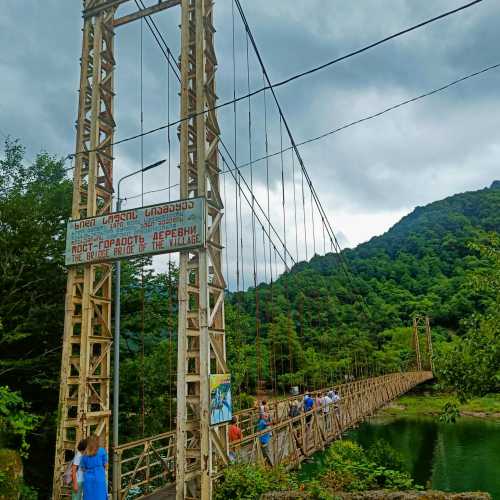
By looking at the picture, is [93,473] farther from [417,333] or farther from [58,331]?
[417,333]

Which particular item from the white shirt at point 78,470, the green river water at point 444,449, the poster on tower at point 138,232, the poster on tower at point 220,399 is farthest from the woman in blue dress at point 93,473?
the green river water at point 444,449

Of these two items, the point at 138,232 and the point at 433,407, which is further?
the point at 433,407

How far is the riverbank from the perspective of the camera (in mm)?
30297

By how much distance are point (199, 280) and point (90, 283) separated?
1.89 meters

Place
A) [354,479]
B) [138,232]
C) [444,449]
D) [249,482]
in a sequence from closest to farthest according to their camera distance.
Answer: [354,479]
[249,482]
[138,232]
[444,449]

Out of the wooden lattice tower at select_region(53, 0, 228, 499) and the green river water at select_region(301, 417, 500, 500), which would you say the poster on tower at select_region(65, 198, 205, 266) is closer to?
the wooden lattice tower at select_region(53, 0, 228, 499)

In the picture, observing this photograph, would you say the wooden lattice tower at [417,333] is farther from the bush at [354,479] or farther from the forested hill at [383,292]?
the bush at [354,479]

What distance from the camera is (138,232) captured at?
6.66m

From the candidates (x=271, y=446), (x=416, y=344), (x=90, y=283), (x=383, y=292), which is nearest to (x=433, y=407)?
(x=416, y=344)

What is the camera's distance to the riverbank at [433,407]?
3030 centimetres

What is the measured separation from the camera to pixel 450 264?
198 feet

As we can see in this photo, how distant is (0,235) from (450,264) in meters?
59.4

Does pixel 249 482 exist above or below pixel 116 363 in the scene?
below

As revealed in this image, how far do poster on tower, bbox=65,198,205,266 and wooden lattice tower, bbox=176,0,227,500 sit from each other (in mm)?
185
